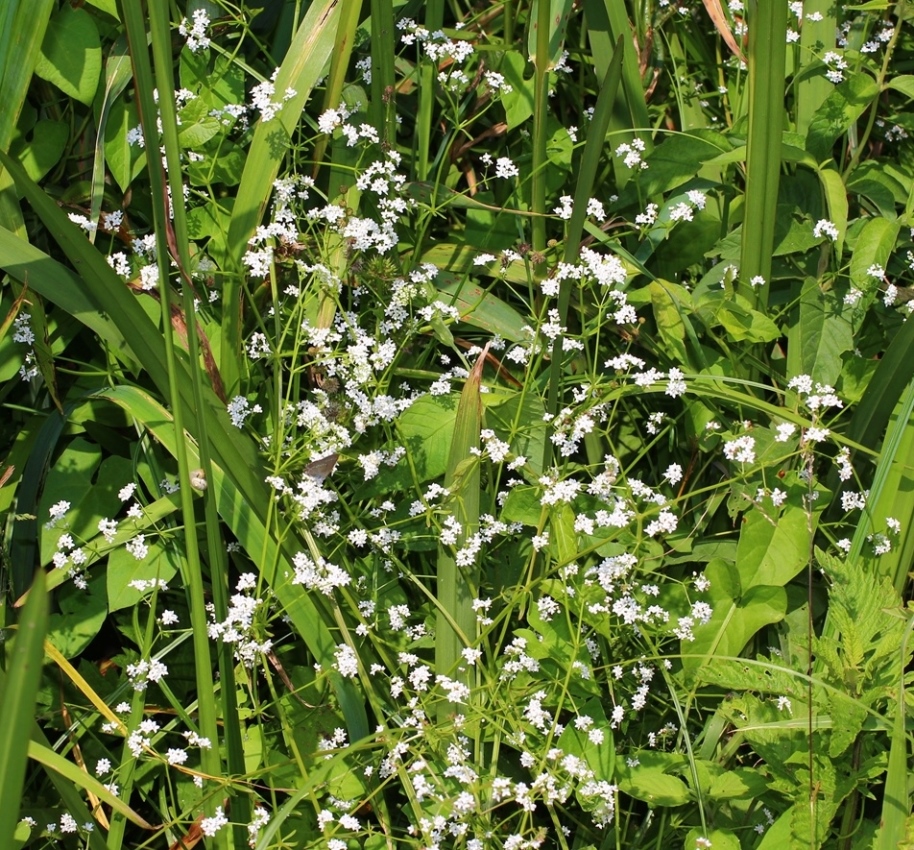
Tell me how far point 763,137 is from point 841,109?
0.29 m

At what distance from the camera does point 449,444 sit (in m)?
1.89

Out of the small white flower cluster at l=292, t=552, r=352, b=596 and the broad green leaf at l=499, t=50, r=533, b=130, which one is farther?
the broad green leaf at l=499, t=50, r=533, b=130

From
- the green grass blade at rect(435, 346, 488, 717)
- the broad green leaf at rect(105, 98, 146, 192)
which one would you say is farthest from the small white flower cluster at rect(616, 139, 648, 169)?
the broad green leaf at rect(105, 98, 146, 192)

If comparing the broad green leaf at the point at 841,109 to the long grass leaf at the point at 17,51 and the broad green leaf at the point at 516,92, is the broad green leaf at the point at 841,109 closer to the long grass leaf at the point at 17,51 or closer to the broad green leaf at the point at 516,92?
the broad green leaf at the point at 516,92

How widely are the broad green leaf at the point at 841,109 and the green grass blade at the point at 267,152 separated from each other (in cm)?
104

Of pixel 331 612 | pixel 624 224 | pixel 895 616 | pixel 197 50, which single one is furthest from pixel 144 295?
pixel 895 616

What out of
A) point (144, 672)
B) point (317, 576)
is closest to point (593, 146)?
point (317, 576)

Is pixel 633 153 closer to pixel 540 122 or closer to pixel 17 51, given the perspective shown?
pixel 540 122

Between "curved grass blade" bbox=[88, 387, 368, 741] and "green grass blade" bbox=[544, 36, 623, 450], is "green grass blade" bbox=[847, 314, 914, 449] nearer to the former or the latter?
"green grass blade" bbox=[544, 36, 623, 450]

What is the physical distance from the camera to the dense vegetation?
168cm

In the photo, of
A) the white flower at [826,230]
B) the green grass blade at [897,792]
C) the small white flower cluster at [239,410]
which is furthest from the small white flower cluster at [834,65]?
the small white flower cluster at [239,410]

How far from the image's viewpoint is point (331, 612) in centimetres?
183

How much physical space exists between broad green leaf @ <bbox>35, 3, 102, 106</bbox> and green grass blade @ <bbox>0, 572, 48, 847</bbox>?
1420 mm

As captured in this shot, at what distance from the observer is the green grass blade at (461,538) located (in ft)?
5.76
